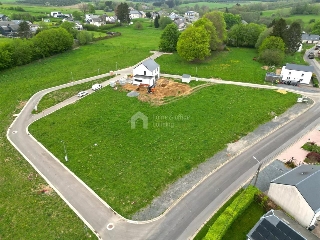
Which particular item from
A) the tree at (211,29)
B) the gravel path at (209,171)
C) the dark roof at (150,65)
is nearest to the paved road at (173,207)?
the gravel path at (209,171)

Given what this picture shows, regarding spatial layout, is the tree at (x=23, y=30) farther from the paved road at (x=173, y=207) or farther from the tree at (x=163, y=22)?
the tree at (x=163, y=22)

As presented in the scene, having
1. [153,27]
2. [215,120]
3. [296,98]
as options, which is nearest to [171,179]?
[215,120]

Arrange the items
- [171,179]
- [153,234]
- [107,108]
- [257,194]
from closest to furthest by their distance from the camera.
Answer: [153,234]
[257,194]
[171,179]
[107,108]

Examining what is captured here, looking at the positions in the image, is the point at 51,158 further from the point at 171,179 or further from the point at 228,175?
the point at 228,175

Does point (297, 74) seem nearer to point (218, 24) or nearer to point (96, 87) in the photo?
point (218, 24)

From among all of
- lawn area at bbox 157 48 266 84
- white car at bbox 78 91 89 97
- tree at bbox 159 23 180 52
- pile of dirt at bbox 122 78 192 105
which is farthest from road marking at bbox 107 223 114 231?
tree at bbox 159 23 180 52

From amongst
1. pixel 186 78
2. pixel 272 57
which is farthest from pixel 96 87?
pixel 272 57
